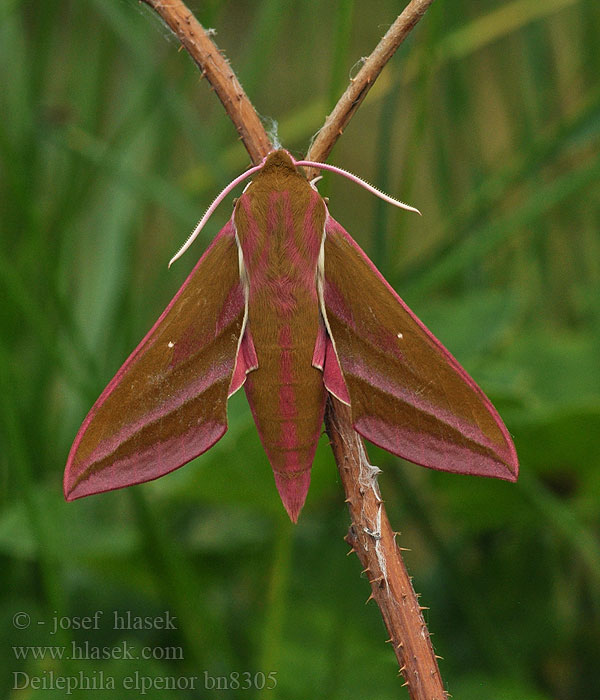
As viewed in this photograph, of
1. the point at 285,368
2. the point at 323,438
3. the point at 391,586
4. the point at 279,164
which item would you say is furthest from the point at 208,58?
the point at 323,438

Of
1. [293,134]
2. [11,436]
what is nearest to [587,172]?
[293,134]

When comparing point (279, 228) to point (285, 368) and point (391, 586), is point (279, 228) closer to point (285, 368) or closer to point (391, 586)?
point (285, 368)

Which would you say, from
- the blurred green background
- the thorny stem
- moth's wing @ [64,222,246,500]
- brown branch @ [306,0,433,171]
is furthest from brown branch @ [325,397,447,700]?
the blurred green background

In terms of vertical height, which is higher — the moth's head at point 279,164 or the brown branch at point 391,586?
the moth's head at point 279,164

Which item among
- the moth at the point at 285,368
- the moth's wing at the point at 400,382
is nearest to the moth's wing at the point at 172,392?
the moth at the point at 285,368

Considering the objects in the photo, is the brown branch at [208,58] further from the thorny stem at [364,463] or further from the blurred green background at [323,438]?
the blurred green background at [323,438]

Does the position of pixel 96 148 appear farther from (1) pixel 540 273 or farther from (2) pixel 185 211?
(1) pixel 540 273
